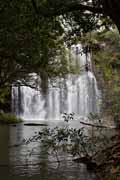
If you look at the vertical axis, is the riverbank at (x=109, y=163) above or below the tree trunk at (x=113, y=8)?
below

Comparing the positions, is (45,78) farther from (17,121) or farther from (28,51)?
(28,51)

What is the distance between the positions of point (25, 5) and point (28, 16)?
0.30 m

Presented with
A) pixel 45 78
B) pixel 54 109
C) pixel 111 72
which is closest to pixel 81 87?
pixel 54 109

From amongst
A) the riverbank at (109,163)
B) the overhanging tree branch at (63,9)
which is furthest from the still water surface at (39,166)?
the overhanging tree branch at (63,9)

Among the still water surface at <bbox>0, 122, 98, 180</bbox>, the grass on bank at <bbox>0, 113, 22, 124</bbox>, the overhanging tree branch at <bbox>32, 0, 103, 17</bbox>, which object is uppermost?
the overhanging tree branch at <bbox>32, 0, 103, 17</bbox>

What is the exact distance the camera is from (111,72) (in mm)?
24750

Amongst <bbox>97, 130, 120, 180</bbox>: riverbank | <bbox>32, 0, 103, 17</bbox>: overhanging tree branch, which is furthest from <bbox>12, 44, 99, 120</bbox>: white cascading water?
<bbox>32, 0, 103, 17</bbox>: overhanging tree branch

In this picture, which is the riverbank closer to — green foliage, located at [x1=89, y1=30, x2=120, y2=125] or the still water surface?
the still water surface

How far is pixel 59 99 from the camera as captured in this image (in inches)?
1885

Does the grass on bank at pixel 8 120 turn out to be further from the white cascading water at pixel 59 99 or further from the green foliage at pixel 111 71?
the green foliage at pixel 111 71

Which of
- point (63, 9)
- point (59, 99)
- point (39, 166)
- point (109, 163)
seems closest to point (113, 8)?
point (63, 9)

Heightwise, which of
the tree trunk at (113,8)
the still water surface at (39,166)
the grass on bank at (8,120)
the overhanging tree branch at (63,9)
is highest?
the overhanging tree branch at (63,9)

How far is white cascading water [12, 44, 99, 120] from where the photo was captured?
47.0 meters

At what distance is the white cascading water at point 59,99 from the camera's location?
47.0 m
